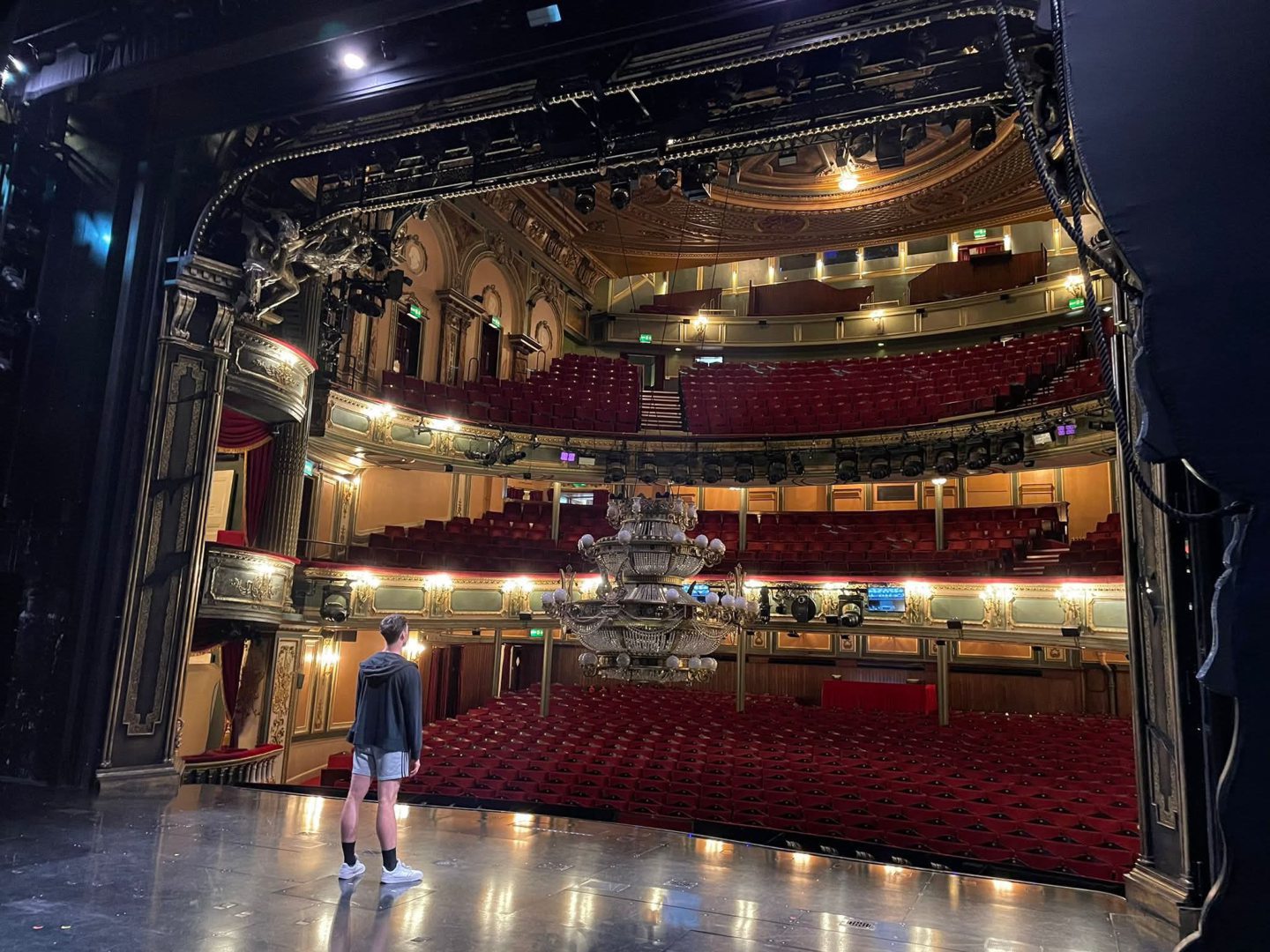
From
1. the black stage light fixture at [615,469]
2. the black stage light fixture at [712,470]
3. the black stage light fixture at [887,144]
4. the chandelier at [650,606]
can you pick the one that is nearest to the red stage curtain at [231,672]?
the chandelier at [650,606]

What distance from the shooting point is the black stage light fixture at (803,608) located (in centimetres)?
1360

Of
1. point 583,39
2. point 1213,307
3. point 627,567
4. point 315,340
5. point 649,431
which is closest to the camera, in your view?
point 1213,307

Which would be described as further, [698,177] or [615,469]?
[615,469]

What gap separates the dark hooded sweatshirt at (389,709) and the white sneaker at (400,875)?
48cm

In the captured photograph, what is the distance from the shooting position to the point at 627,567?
5.80m

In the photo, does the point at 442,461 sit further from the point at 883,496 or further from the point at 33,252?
the point at 883,496

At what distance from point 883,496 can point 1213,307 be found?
17.7 m

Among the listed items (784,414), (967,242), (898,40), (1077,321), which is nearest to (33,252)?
(898,40)

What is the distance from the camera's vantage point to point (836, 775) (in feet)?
23.5

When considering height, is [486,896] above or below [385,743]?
below

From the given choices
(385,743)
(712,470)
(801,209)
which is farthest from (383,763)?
(801,209)

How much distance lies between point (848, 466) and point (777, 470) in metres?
1.25

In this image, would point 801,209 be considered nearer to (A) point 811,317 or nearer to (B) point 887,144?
(A) point 811,317

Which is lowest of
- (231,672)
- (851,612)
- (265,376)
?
(231,672)
